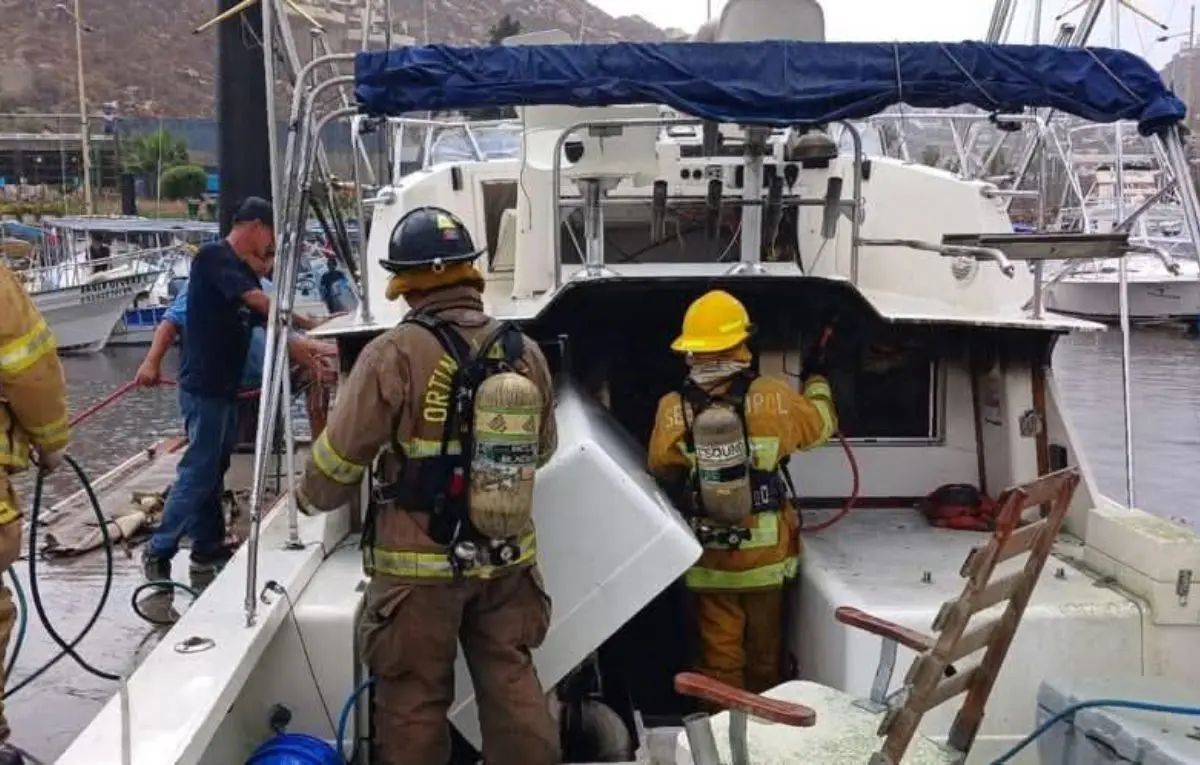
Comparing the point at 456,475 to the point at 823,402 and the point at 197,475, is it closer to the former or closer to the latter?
the point at 823,402

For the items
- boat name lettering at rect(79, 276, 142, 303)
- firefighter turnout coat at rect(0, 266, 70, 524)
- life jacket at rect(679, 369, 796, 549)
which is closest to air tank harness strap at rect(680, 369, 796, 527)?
life jacket at rect(679, 369, 796, 549)

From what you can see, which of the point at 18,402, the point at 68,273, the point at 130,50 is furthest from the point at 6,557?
the point at 130,50

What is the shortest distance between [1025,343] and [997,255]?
1242 mm

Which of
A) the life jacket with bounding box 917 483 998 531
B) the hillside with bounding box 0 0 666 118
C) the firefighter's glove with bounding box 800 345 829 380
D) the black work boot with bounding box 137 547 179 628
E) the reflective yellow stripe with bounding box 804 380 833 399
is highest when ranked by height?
the hillside with bounding box 0 0 666 118

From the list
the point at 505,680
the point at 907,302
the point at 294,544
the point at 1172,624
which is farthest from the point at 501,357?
the point at 907,302

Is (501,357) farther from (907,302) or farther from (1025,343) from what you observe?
(907,302)

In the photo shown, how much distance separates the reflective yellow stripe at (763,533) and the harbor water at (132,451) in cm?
278

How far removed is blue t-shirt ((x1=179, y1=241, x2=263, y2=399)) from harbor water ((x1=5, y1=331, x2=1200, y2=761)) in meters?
1.29

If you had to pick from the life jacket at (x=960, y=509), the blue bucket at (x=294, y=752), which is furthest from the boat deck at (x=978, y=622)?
the blue bucket at (x=294, y=752)

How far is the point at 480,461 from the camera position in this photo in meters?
3.22

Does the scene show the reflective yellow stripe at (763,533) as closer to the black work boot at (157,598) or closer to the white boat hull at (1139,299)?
the black work boot at (157,598)

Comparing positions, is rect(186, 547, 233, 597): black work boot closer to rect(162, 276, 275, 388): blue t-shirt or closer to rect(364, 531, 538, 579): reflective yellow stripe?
rect(162, 276, 275, 388): blue t-shirt

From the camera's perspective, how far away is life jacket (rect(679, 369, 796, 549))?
3867 mm

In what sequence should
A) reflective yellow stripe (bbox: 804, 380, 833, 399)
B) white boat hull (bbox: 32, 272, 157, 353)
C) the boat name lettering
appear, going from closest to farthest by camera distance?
reflective yellow stripe (bbox: 804, 380, 833, 399) → white boat hull (bbox: 32, 272, 157, 353) → the boat name lettering
